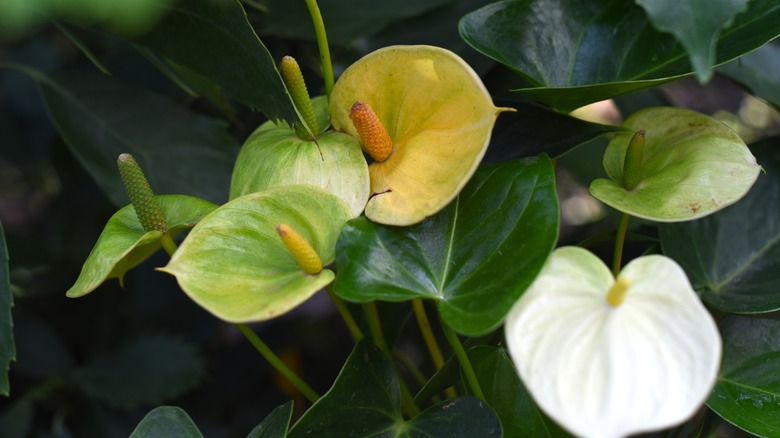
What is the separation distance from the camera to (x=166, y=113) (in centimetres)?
70

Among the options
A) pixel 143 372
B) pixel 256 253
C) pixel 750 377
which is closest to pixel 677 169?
pixel 750 377

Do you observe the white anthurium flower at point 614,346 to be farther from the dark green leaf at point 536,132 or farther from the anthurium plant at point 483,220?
the dark green leaf at point 536,132

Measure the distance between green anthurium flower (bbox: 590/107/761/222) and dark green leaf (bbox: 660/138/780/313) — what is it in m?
0.07

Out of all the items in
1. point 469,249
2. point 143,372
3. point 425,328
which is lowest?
point 143,372

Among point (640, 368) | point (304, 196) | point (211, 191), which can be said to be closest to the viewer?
point (640, 368)

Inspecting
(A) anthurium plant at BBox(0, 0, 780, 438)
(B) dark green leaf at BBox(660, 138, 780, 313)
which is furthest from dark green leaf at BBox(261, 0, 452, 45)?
(B) dark green leaf at BBox(660, 138, 780, 313)

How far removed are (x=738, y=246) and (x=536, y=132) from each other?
19cm

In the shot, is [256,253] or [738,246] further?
[738,246]

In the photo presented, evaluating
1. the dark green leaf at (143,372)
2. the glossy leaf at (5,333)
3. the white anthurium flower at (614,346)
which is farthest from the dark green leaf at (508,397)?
the dark green leaf at (143,372)

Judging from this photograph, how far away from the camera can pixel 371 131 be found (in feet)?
1.43

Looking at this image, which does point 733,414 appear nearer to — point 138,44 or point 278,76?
point 278,76

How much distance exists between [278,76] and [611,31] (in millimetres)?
233

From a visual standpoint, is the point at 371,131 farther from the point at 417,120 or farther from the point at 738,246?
the point at 738,246

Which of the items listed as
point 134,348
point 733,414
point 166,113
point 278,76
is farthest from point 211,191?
point 733,414
